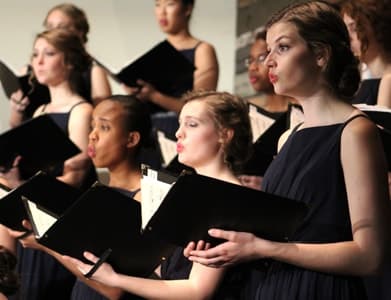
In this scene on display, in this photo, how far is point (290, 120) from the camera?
3.37 metres

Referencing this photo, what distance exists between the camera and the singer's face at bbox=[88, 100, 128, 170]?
384 cm

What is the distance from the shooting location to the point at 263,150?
358cm

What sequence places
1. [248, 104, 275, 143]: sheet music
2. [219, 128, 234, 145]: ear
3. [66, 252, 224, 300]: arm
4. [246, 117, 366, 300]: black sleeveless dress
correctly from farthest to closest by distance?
[248, 104, 275, 143]: sheet music, [219, 128, 234, 145]: ear, [66, 252, 224, 300]: arm, [246, 117, 366, 300]: black sleeveless dress

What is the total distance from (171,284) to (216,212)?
0.53m

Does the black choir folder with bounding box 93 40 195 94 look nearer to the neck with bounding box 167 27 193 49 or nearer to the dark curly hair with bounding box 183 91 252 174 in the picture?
the neck with bounding box 167 27 193 49

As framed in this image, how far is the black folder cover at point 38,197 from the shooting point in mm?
3348

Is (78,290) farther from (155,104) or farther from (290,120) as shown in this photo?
(155,104)

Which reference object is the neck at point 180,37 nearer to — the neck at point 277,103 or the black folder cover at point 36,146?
the neck at point 277,103

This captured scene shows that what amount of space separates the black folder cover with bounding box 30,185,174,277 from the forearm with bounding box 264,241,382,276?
1.72 ft

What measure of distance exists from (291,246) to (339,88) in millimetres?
401

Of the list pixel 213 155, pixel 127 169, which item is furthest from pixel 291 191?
pixel 127 169

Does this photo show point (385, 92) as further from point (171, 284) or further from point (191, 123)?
point (171, 284)

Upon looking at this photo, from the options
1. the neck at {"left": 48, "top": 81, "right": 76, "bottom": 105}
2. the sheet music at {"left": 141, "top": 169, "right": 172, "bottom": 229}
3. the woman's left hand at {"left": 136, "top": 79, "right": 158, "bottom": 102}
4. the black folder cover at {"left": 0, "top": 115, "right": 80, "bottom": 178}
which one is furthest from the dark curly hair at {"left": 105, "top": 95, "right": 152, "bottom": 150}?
the sheet music at {"left": 141, "top": 169, "right": 172, "bottom": 229}

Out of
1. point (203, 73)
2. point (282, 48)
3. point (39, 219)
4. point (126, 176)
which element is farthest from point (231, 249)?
point (203, 73)
